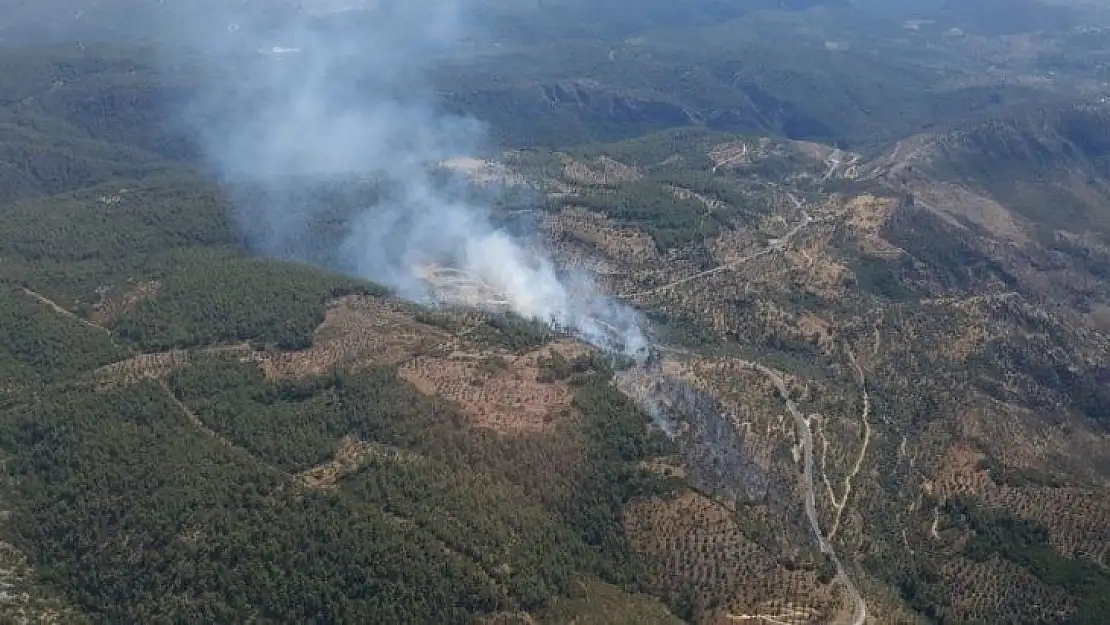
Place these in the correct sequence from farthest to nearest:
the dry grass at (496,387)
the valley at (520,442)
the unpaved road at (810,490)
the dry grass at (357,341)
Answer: the dry grass at (357,341) → the dry grass at (496,387) → the unpaved road at (810,490) → the valley at (520,442)

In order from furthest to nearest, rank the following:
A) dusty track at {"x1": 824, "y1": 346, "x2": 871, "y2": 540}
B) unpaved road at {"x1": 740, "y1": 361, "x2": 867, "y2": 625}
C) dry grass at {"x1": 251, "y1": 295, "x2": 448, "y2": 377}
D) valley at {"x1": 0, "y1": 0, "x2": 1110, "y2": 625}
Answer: dry grass at {"x1": 251, "y1": 295, "x2": 448, "y2": 377}
dusty track at {"x1": 824, "y1": 346, "x2": 871, "y2": 540}
unpaved road at {"x1": 740, "y1": 361, "x2": 867, "y2": 625}
valley at {"x1": 0, "y1": 0, "x2": 1110, "y2": 625}

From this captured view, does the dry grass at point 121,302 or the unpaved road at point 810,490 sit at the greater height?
the dry grass at point 121,302

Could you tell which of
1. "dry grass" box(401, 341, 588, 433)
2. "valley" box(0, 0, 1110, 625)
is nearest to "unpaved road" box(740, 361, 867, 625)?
"valley" box(0, 0, 1110, 625)

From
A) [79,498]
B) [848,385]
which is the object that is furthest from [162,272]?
[848,385]

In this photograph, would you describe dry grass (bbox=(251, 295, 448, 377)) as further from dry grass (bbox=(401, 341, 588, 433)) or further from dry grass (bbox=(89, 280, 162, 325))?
dry grass (bbox=(89, 280, 162, 325))

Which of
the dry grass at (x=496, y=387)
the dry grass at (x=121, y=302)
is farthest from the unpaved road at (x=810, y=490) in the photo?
the dry grass at (x=121, y=302)

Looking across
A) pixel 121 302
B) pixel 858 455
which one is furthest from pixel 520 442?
pixel 121 302

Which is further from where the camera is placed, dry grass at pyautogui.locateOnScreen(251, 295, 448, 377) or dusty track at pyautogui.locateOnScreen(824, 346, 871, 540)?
dry grass at pyautogui.locateOnScreen(251, 295, 448, 377)

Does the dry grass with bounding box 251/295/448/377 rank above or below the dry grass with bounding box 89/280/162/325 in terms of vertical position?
above

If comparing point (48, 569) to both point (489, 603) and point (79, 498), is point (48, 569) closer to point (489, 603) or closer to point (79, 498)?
point (79, 498)

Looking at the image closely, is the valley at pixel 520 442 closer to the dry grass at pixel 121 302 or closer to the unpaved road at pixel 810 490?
the unpaved road at pixel 810 490
